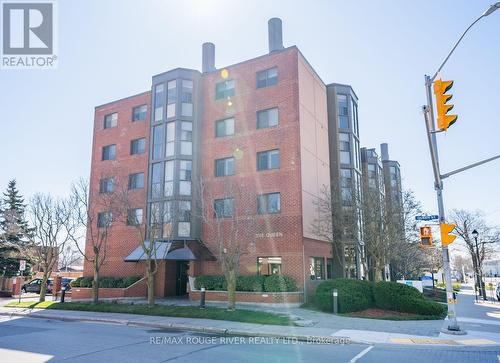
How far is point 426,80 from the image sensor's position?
14477mm

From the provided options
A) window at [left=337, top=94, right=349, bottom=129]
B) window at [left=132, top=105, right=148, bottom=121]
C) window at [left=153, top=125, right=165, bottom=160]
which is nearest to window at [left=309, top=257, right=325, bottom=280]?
window at [left=337, top=94, right=349, bottom=129]

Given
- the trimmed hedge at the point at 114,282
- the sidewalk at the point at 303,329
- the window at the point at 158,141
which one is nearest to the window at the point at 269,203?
the sidewalk at the point at 303,329

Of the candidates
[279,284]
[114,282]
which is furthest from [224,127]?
[114,282]

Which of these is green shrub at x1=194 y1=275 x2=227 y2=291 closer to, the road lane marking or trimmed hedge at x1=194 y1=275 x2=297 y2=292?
trimmed hedge at x1=194 y1=275 x2=297 y2=292

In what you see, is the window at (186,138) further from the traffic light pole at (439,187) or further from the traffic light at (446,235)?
the traffic light at (446,235)

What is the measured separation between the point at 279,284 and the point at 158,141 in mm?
13630

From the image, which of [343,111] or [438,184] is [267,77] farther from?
[438,184]

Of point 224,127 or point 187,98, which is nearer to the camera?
point 224,127

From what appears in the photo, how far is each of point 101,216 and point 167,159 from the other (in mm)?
8072

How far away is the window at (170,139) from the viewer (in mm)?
27439

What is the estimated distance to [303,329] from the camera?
13836mm

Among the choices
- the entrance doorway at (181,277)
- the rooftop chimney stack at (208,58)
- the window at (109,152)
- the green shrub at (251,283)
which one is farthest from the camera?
the window at (109,152)

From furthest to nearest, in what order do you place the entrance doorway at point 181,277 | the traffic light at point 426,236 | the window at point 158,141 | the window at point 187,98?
the entrance doorway at point 181,277 < the window at point 187,98 < the window at point 158,141 < the traffic light at point 426,236

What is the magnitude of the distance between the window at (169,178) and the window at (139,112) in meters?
5.91
